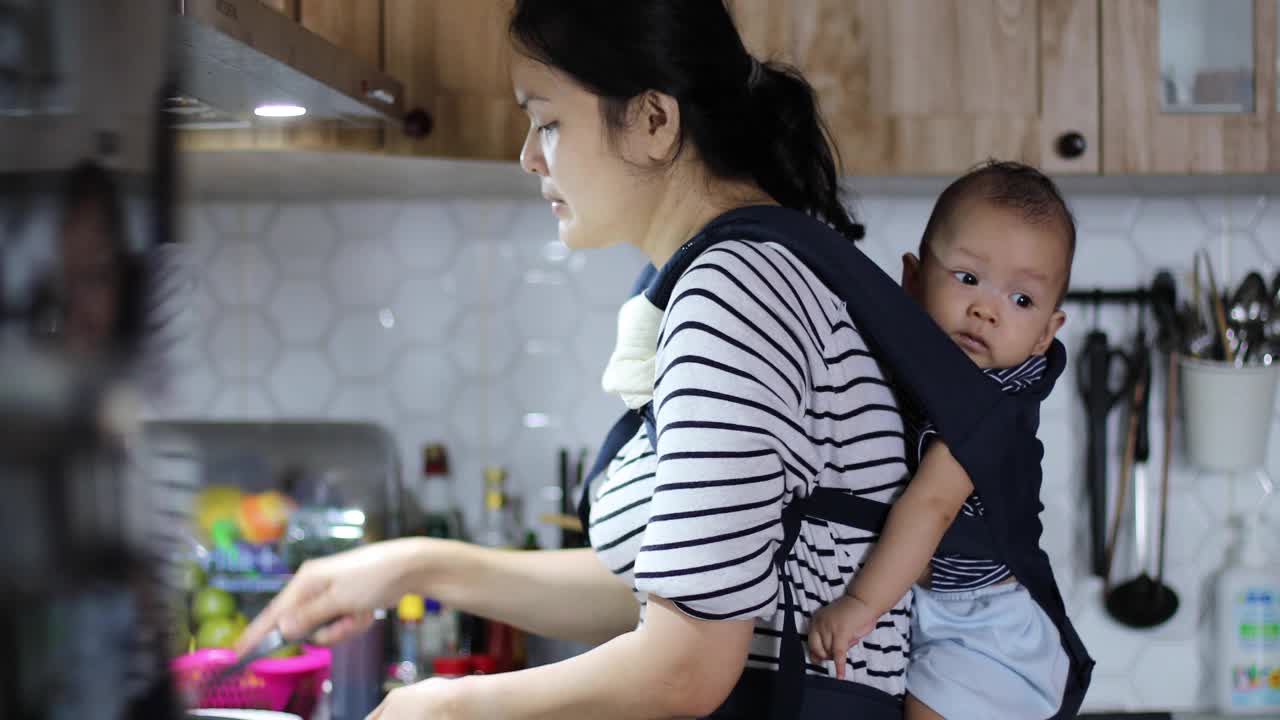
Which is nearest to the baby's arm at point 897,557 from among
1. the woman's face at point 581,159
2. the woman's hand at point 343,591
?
the woman's face at point 581,159

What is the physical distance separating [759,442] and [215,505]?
1067mm

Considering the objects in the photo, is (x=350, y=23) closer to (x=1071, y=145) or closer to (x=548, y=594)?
(x=548, y=594)

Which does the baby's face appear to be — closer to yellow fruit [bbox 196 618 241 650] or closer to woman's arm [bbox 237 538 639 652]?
woman's arm [bbox 237 538 639 652]

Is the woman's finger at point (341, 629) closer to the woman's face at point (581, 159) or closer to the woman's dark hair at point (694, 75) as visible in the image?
the woman's face at point (581, 159)

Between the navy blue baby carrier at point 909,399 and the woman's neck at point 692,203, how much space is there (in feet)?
0.21

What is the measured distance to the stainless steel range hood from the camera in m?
0.82

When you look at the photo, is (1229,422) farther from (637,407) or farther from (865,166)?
(637,407)

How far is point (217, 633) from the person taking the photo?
1.42m

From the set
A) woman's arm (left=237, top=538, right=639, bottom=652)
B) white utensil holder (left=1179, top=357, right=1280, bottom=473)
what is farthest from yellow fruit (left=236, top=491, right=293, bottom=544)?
white utensil holder (left=1179, top=357, right=1280, bottom=473)

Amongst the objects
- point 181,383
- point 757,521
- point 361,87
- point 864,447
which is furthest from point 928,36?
point 181,383

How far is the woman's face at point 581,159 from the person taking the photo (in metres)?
0.87

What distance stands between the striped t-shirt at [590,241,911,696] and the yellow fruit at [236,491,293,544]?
0.90 m

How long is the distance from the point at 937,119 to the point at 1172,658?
0.97 metres

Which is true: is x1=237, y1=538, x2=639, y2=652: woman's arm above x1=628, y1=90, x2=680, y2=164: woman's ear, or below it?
below
